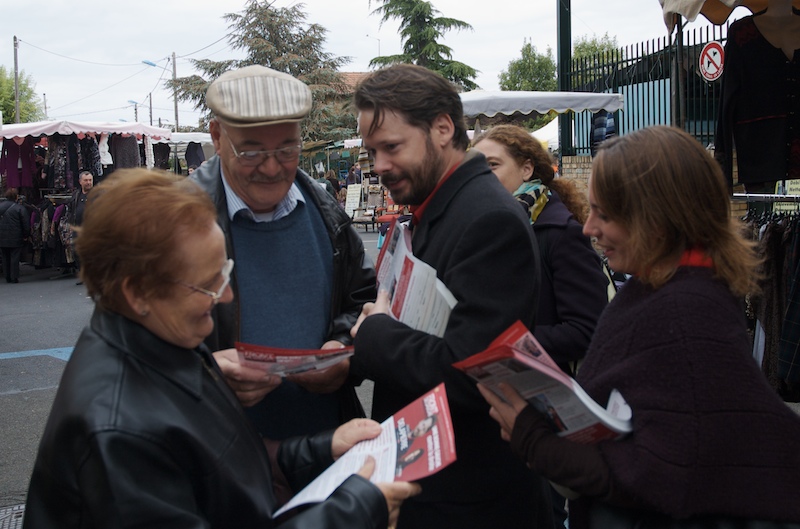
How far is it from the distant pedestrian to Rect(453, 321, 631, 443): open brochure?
14783 millimetres

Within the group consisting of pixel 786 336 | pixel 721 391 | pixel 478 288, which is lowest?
pixel 786 336

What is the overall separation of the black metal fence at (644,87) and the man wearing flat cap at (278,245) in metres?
8.51

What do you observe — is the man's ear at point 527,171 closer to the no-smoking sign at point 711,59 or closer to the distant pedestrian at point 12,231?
the no-smoking sign at point 711,59

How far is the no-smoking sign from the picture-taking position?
8581 millimetres

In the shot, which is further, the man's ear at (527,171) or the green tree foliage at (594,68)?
the green tree foliage at (594,68)

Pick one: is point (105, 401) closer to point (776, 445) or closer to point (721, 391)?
point (721, 391)

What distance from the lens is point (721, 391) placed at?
58.4 inches

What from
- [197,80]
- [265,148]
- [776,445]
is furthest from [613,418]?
[197,80]

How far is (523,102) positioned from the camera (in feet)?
32.5

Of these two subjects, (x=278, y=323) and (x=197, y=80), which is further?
(x=197, y=80)

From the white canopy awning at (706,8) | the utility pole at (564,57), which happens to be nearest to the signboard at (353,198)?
the utility pole at (564,57)

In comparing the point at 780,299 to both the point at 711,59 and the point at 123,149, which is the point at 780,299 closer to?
the point at 711,59

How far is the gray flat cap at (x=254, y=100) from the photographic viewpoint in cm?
211

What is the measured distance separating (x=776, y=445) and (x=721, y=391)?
0.60 ft
